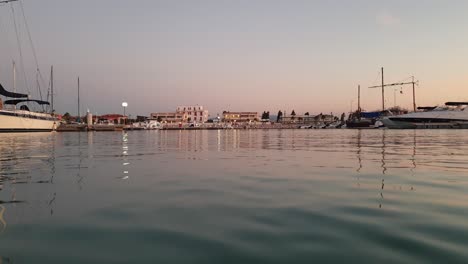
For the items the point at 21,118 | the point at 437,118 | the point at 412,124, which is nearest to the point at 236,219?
the point at 21,118

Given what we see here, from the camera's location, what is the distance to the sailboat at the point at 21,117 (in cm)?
6038

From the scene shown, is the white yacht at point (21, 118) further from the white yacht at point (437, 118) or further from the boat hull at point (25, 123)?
the white yacht at point (437, 118)

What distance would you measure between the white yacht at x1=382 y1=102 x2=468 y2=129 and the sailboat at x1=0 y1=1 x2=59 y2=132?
89707 millimetres

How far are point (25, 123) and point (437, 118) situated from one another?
99.9m

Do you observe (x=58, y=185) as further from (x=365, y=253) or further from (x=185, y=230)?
(x=365, y=253)

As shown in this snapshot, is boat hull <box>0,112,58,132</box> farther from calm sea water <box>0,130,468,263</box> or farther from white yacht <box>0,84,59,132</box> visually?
calm sea water <box>0,130,468,263</box>

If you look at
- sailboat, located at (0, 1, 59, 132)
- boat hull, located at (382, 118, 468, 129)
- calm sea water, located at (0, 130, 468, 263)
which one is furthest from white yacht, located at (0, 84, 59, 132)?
boat hull, located at (382, 118, 468, 129)

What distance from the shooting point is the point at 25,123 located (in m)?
67.3

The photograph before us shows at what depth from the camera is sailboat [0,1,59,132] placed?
60375 mm

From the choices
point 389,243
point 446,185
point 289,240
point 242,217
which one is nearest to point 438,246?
point 389,243

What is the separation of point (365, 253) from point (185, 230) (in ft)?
7.36

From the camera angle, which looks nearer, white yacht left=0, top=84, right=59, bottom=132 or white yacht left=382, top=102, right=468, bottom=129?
white yacht left=0, top=84, right=59, bottom=132

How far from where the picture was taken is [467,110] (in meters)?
93.4

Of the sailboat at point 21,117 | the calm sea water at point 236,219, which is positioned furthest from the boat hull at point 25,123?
the calm sea water at point 236,219
